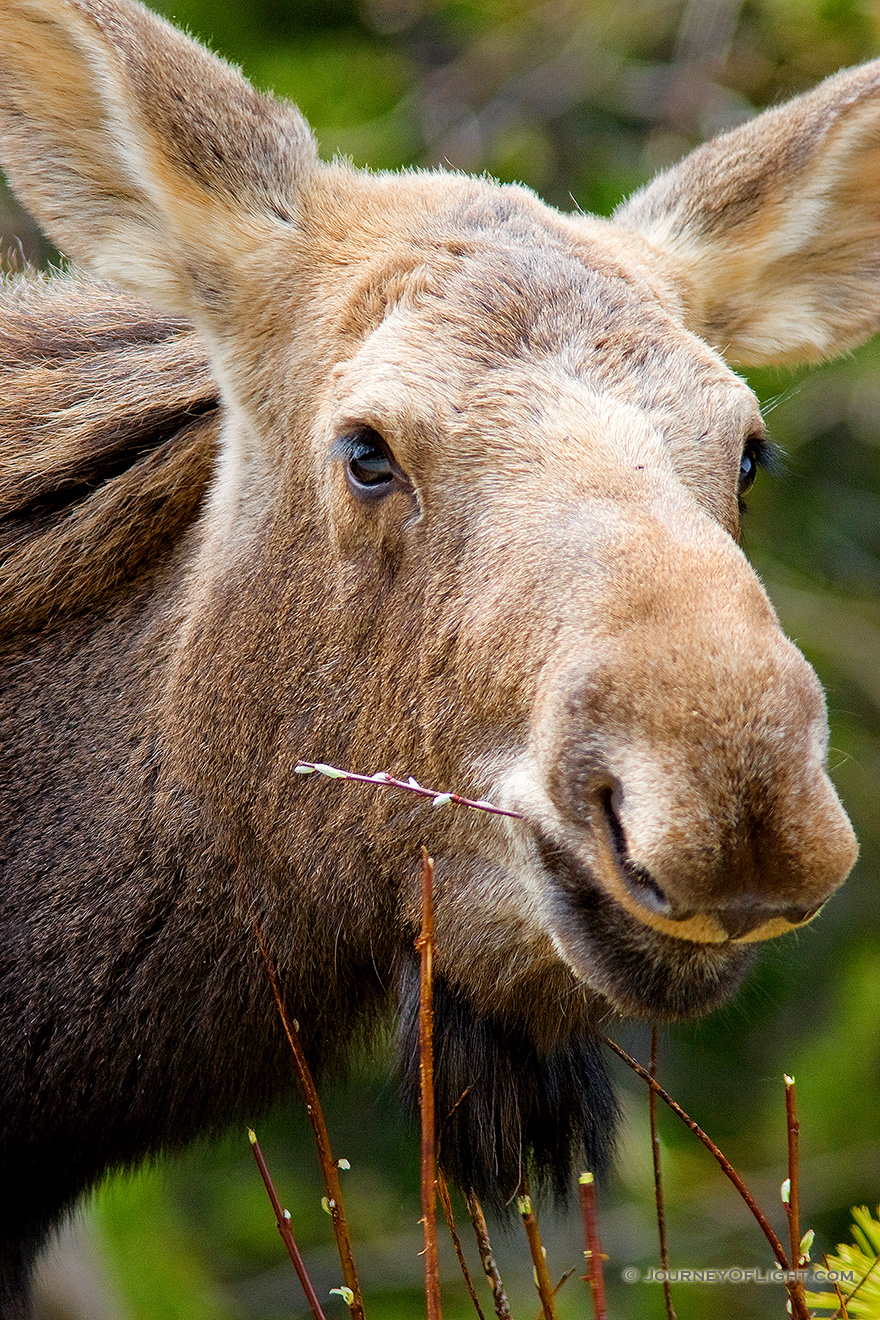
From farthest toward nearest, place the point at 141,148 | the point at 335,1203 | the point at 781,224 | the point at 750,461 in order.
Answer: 1. the point at 781,224
2. the point at 141,148
3. the point at 750,461
4. the point at 335,1203

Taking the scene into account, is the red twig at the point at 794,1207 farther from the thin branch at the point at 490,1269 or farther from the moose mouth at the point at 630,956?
the thin branch at the point at 490,1269

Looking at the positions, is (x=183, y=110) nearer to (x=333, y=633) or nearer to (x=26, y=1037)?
(x=333, y=633)

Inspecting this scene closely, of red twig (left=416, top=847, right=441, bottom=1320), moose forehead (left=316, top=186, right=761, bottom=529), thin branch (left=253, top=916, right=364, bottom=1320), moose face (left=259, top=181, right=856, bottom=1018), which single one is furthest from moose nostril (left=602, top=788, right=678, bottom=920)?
thin branch (left=253, top=916, right=364, bottom=1320)

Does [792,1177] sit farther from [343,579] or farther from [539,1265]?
[343,579]

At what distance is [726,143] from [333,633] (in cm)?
183

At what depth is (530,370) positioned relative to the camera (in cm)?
296

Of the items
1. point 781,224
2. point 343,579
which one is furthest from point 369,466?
point 781,224

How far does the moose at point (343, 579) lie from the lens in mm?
2637

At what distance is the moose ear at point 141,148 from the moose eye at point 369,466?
27.3 inches

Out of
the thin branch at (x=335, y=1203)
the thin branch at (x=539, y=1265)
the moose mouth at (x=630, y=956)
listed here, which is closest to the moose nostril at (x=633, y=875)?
the moose mouth at (x=630, y=956)

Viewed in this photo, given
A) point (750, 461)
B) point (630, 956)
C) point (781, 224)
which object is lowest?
point (630, 956)

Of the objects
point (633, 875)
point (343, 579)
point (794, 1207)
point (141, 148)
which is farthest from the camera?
point (141, 148)

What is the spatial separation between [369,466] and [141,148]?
1016 millimetres

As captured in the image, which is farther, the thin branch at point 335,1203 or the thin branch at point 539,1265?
the thin branch at point 335,1203
